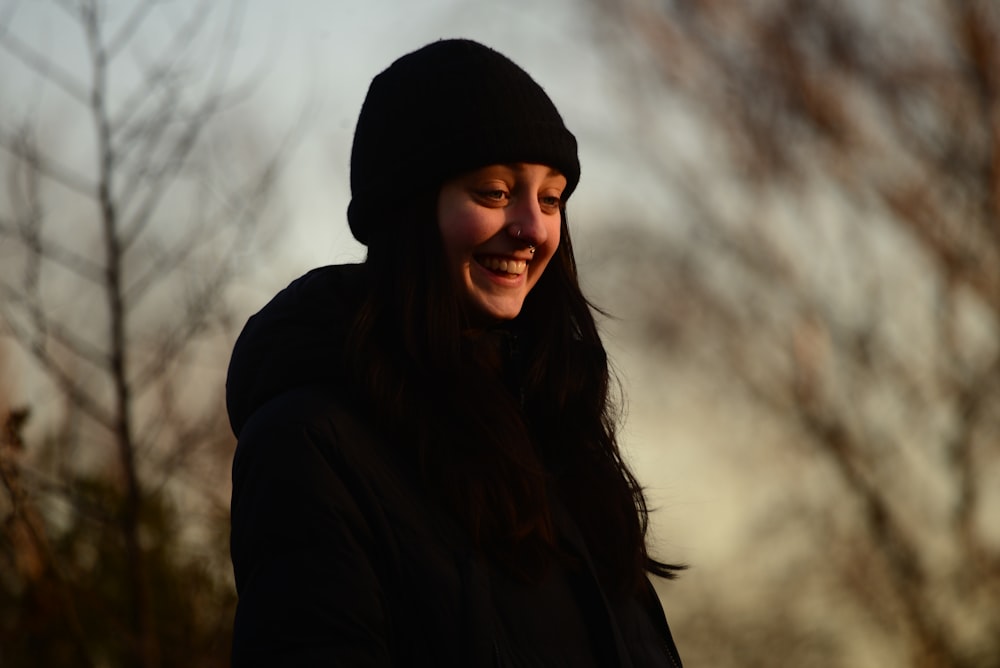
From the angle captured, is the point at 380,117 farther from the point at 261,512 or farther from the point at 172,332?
the point at 172,332

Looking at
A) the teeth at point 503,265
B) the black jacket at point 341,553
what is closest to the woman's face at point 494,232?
the teeth at point 503,265

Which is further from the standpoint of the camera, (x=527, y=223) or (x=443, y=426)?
(x=527, y=223)

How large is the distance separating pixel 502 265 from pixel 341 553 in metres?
0.59

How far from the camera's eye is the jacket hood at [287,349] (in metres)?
2.12

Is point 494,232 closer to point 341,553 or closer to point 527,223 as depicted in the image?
point 527,223

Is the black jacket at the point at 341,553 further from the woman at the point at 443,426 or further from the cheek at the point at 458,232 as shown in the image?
the cheek at the point at 458,232

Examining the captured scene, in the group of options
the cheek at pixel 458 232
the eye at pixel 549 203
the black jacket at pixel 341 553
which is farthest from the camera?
the eye at pixel 549 203

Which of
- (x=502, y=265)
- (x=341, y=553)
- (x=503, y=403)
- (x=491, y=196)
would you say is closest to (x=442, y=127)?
(x=491, y=196)

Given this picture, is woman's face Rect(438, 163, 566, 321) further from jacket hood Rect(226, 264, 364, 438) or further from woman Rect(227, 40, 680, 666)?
jacket hood Rect(226, 264, 364, 438)

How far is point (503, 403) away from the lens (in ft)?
7.42

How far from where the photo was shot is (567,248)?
101 inches

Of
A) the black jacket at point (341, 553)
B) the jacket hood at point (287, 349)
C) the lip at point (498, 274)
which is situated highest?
the lip at point (498, 274)

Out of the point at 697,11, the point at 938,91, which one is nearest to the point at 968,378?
the point at 938,91

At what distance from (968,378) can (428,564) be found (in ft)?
37.3
